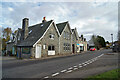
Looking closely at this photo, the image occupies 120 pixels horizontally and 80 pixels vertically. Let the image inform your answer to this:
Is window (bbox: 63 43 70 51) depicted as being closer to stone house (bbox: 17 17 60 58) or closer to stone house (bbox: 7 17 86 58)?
stone house (bbox: 7 17 86 58)

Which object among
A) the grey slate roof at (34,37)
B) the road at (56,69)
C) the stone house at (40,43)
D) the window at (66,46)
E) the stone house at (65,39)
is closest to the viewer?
the road at (56,69)

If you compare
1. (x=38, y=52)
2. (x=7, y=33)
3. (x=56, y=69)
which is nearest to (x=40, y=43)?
(x=38, y=52)

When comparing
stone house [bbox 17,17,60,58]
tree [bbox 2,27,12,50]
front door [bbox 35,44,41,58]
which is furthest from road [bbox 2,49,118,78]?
tree [bbox 2,27,12,50]

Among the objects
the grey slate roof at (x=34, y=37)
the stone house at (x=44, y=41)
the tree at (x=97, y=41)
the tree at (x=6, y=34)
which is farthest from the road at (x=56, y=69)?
the tree at (x=97, y=41)

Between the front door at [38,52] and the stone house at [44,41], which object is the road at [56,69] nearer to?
the front door at [38,52]

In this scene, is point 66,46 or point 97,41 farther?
point 97,41

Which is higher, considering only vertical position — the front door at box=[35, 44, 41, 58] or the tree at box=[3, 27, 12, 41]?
the tree at box=[3, 27, 12, 41]

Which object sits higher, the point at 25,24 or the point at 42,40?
the point at 25,24

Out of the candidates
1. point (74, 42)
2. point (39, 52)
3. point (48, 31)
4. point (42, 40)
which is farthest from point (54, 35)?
point (74, 42)

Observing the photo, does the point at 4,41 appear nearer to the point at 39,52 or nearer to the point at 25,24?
the point at 25,24

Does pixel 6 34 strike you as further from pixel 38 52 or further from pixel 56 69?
pixel 56 69

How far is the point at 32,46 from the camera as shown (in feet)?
57.8

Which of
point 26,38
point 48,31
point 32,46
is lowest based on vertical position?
point 32,46

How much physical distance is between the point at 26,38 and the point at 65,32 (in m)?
10.3
